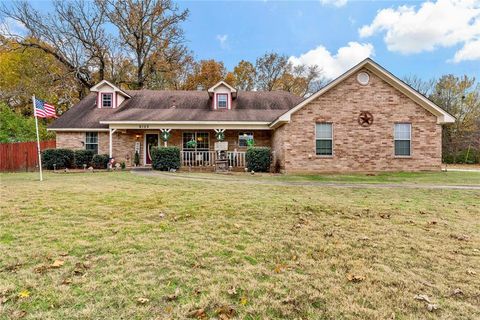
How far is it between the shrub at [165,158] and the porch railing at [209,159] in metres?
1.38

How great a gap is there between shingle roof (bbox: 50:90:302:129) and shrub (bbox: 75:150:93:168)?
190 cm

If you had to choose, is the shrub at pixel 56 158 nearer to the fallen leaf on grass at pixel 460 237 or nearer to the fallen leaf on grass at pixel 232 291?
the fallen leaf on grass at pixel 232 291

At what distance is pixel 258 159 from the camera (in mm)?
15500

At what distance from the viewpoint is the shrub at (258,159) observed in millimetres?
15500

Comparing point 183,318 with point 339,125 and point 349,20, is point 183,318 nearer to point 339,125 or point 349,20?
point 339,125

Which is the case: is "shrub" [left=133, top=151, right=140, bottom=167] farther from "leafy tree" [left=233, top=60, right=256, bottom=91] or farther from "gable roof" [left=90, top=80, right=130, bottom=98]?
"leafy tree" [left=233, top=60, right=256, bottom=91]

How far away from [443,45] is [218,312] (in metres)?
38.6

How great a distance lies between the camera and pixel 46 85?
26531 mm

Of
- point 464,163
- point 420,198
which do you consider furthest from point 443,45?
point 420,198

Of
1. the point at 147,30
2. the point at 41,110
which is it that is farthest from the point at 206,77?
the point at 41,110

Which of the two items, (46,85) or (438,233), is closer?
(438,233)

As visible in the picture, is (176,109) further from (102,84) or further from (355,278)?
(355,278)

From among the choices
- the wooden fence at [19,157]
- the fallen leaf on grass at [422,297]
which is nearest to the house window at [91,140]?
the wooden fence at [19,157]

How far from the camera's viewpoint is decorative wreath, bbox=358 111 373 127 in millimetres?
14875
